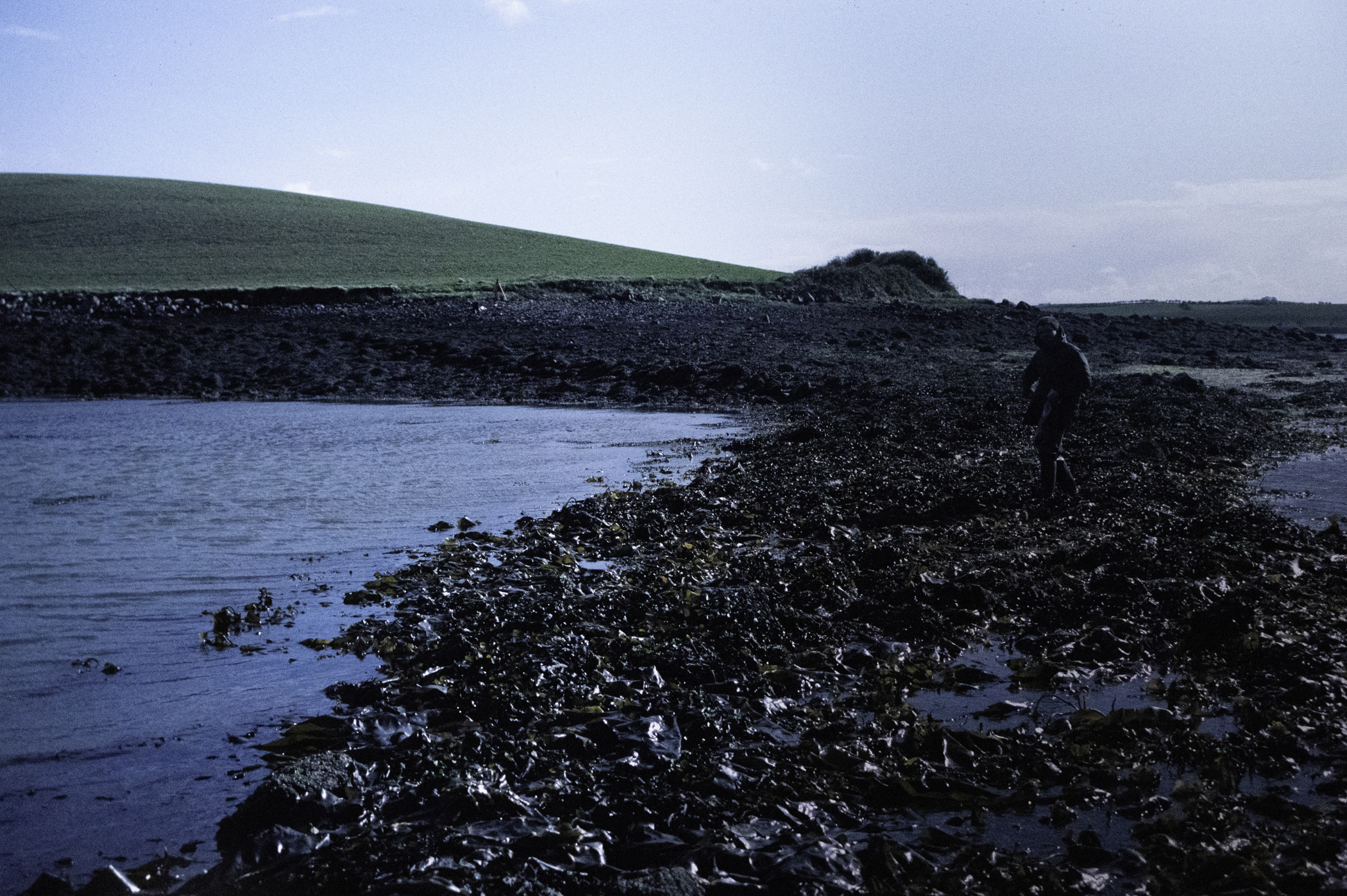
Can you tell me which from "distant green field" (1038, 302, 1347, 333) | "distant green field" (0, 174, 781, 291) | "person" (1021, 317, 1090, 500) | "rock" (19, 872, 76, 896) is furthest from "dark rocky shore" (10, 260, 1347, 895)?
"distant green field" (1038, 302, 1347, 333)

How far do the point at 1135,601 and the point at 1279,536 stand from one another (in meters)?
2.35

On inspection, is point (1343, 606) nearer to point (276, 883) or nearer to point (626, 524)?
point (626, 524)

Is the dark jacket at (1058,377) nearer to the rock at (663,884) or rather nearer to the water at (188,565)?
the water at (188,565)

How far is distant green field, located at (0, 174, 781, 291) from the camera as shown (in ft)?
138

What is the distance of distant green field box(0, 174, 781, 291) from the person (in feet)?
99.8

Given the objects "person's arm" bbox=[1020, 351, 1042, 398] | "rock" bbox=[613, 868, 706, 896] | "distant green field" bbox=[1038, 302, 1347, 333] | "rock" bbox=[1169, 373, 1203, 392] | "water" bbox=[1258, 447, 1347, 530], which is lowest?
"rock" bbox=[613, 868, 706, 896]

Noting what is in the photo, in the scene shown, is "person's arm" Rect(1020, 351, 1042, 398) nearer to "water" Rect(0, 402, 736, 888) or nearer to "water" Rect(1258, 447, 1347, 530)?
"water" Rect(1258, 447, 1347, 530)

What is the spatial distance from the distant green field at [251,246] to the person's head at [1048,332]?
30350 millimetres

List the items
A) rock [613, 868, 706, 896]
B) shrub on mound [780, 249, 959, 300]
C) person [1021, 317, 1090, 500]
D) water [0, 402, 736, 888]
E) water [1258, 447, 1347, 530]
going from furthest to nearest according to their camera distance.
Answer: shrub on mound [780, 249, 959, 300], person [1021, 317, 1090, 500], water [1258, 447, 1347, 530], water [0, 402, 736, 888], rock [613, 868, 706, 896]

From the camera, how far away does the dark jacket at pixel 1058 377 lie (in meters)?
10.7

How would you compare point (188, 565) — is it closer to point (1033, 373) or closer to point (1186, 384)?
point (1033, 373)

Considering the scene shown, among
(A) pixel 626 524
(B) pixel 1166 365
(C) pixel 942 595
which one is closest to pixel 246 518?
(A) pixel 626 524

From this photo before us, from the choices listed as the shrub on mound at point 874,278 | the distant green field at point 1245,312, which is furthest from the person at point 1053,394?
the distant green field at point 1245,312

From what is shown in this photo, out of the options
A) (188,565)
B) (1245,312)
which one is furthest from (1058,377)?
(1245,312)
